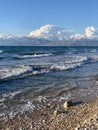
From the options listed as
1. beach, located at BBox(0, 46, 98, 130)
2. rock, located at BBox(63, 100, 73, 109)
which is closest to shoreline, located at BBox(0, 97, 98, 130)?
beach, located at BBox(0, 46, 98, 130)

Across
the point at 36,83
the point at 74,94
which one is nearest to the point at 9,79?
the point at 36,83

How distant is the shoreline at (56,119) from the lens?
40.6 feet

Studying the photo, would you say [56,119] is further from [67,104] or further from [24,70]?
[24,70]

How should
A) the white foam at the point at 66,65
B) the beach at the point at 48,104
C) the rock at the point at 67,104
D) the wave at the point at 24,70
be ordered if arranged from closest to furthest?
1. the beach at the point at 48,104
2. the rock at the point at 67,104
3. the wave at the point at 24,70
4. the white foam at the point at 66,65

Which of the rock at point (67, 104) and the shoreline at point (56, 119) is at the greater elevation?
the rock at point (67, 104)

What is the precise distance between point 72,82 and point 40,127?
1083cm

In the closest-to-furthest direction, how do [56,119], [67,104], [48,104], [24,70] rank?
[56,119], [67,104], [48,104], [24,70]

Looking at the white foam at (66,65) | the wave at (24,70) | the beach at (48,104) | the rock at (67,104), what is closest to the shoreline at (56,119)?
the beach at (48,104)

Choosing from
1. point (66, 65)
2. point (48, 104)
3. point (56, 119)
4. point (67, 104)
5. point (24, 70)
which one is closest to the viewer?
point (56, 119)

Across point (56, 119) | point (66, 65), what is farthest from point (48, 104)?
point (66, 65)

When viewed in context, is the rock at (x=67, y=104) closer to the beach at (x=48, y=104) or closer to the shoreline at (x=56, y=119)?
the beach at (x=48, y=104)

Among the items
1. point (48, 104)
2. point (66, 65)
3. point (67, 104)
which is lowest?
point (66, 65)

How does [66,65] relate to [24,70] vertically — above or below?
below

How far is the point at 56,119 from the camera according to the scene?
44.1 ft
